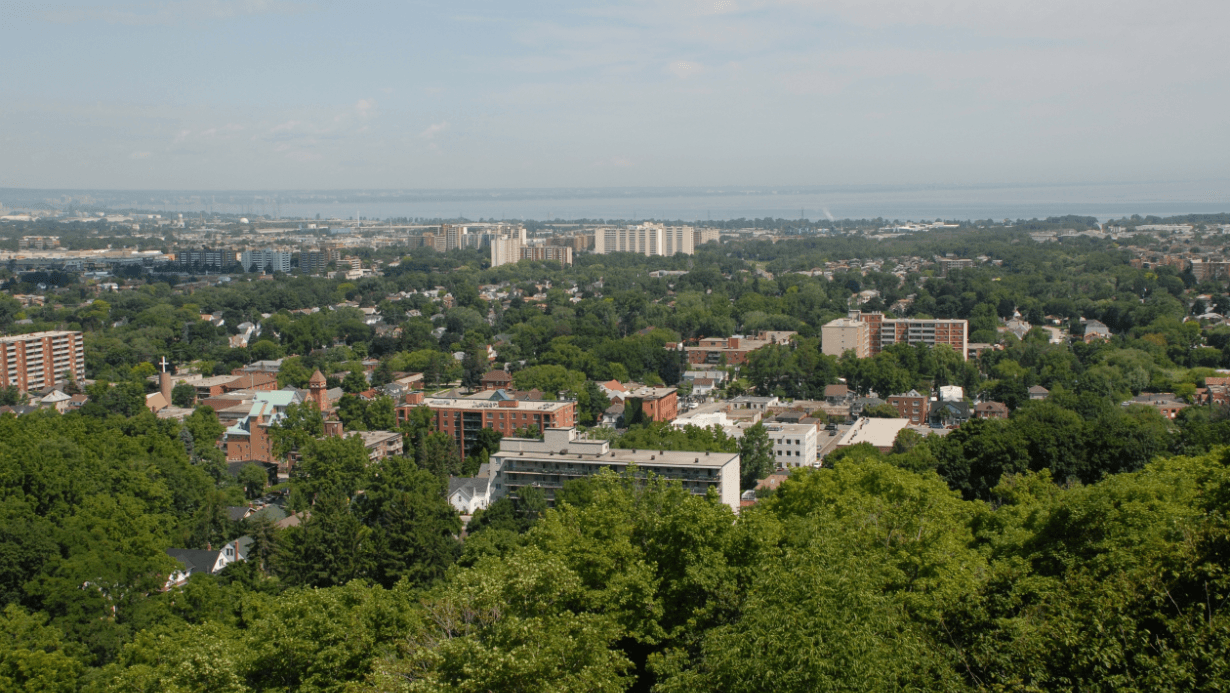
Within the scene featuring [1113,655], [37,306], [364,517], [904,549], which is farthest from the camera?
[37,306]

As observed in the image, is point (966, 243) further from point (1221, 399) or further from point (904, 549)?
point (904, 549)

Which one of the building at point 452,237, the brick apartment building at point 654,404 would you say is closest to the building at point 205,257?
the building at point 452,237

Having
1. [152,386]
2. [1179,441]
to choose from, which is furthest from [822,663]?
[152,386]

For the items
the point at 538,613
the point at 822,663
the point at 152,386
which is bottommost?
the point at 152,386

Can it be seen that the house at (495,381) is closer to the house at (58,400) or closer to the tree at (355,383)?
the tree at (355,383)

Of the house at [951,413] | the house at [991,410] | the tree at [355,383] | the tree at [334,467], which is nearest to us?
the tree at [334,467]

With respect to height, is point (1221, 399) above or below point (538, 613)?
below

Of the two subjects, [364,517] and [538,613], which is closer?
[538,613]

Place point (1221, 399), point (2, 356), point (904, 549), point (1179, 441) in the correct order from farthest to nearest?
point (2, 356) → point (1221, 399) → point (1179, 441) → point (904, 549)

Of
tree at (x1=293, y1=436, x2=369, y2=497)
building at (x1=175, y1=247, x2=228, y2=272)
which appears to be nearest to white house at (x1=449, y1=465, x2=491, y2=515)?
tree at (x1=293, y1=436, x2=369, y2=497)
